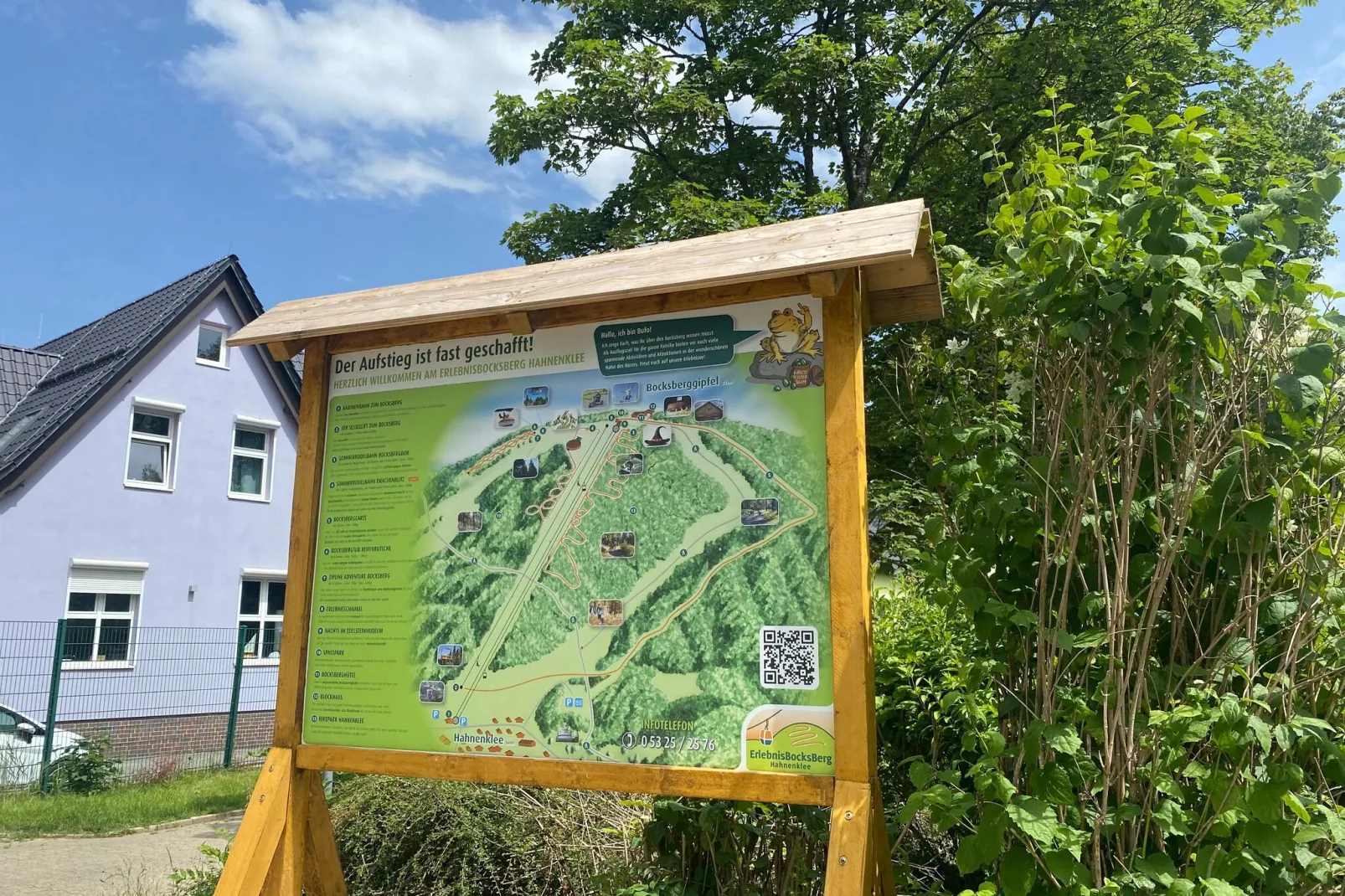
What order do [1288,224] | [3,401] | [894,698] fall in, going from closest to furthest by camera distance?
1. [1288,224]
2. [894,698]
3. [3,401]

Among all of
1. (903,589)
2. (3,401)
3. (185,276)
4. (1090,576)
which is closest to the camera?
(1090,576)

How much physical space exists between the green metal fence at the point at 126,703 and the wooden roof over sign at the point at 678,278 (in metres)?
9.25

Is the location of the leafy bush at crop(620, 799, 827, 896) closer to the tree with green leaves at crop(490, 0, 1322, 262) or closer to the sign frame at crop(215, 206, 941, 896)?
the sign frame at crop(215, 206, 941, 896)

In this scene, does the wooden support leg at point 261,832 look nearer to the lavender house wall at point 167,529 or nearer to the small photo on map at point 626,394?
the small photo on map at point 626,394

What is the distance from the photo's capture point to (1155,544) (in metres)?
3.03

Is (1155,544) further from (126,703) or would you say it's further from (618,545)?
(126,703)

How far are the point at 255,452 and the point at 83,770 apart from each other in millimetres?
7959

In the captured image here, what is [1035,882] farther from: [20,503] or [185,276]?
[185,276]

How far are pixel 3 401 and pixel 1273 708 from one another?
20755mm

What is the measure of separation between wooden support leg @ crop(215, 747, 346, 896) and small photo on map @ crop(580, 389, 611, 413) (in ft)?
6.18

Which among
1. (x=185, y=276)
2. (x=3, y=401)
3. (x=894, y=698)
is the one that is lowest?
(x=894, y=698)

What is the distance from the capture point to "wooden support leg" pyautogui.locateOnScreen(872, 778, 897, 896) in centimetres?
323

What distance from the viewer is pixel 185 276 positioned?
19141 mm

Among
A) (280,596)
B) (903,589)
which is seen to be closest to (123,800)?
(280,596)
